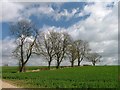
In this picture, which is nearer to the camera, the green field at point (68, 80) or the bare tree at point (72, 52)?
the green field at point (68, 80)

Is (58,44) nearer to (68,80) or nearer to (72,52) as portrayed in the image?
(72,52)

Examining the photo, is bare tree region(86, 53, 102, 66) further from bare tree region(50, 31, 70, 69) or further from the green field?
the green field

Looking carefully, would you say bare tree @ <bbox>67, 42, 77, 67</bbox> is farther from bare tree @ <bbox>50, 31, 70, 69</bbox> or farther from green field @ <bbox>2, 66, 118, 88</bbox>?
green field @ <bbox>2, 66, 118, 88</bbox>

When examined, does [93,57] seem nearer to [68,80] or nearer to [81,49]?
[81,49]

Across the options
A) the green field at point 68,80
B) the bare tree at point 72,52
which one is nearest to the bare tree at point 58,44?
the bare tree at point 72,52

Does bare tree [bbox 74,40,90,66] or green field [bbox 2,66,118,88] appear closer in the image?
green field [bbox 2,66,118,88]

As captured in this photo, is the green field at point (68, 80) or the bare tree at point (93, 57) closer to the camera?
the green field at point (68, 80)

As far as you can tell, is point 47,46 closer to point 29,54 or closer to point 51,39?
point 51,39

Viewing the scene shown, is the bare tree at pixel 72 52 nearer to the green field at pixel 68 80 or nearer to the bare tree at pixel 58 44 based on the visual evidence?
the bare tree at pixel 58 44

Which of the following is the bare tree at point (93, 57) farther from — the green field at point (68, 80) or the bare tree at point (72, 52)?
the green field at point (68, 80)

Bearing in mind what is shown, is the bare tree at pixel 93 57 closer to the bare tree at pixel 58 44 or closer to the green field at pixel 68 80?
the bare tree at pixel 58 44

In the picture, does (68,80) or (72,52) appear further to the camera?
(72,52)

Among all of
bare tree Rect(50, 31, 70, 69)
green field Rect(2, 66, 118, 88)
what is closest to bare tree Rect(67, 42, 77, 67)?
bare tree Rect(50, 31, 70, 69)

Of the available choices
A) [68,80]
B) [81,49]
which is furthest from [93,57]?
[68,80]
